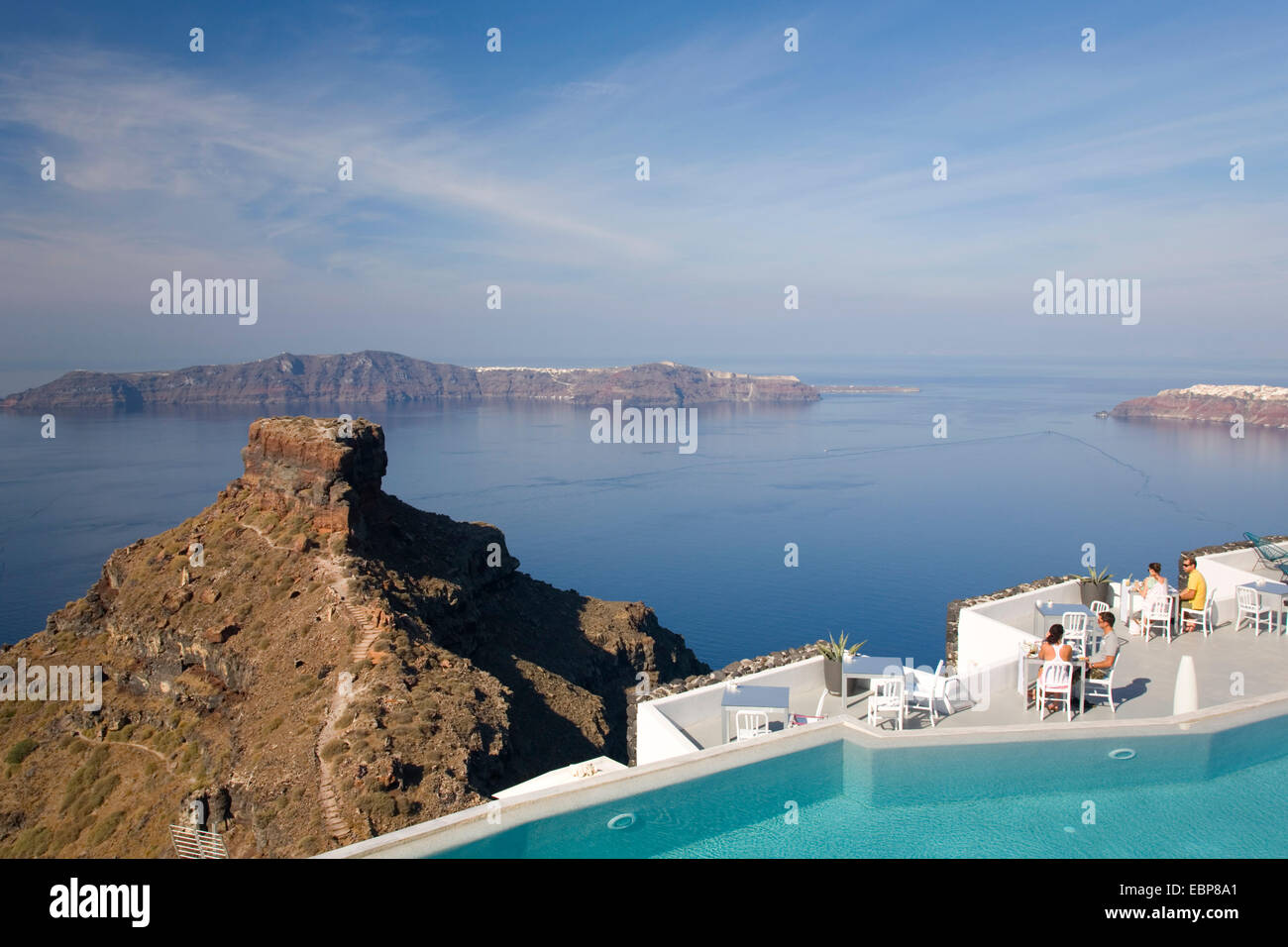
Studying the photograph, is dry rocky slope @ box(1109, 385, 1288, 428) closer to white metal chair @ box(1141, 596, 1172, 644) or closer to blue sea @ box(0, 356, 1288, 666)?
blue sea @ box(0, 356, 1288, 666)

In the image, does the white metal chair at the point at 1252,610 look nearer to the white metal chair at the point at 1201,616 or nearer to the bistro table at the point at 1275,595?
the bistro table at the point at 1275,595

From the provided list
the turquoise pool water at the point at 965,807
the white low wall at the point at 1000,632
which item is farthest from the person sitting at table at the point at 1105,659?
the turquoise pool water at the point at 965,807

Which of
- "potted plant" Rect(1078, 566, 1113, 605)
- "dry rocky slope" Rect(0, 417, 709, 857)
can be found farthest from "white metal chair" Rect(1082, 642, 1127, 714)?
"dry rocky slope" Rect(0, 417, 709, 857)

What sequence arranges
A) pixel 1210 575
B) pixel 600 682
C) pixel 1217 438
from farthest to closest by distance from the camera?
1. pixel 1217 438
2. pixel 600 682
3. pixel 1210 575

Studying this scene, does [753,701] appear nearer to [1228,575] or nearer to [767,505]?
[1228,575]

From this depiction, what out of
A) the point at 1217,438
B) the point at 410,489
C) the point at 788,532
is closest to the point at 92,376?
the point at 410,489

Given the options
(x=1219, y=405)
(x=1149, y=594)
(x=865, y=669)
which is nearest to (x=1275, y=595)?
(x=1149, y=594)
